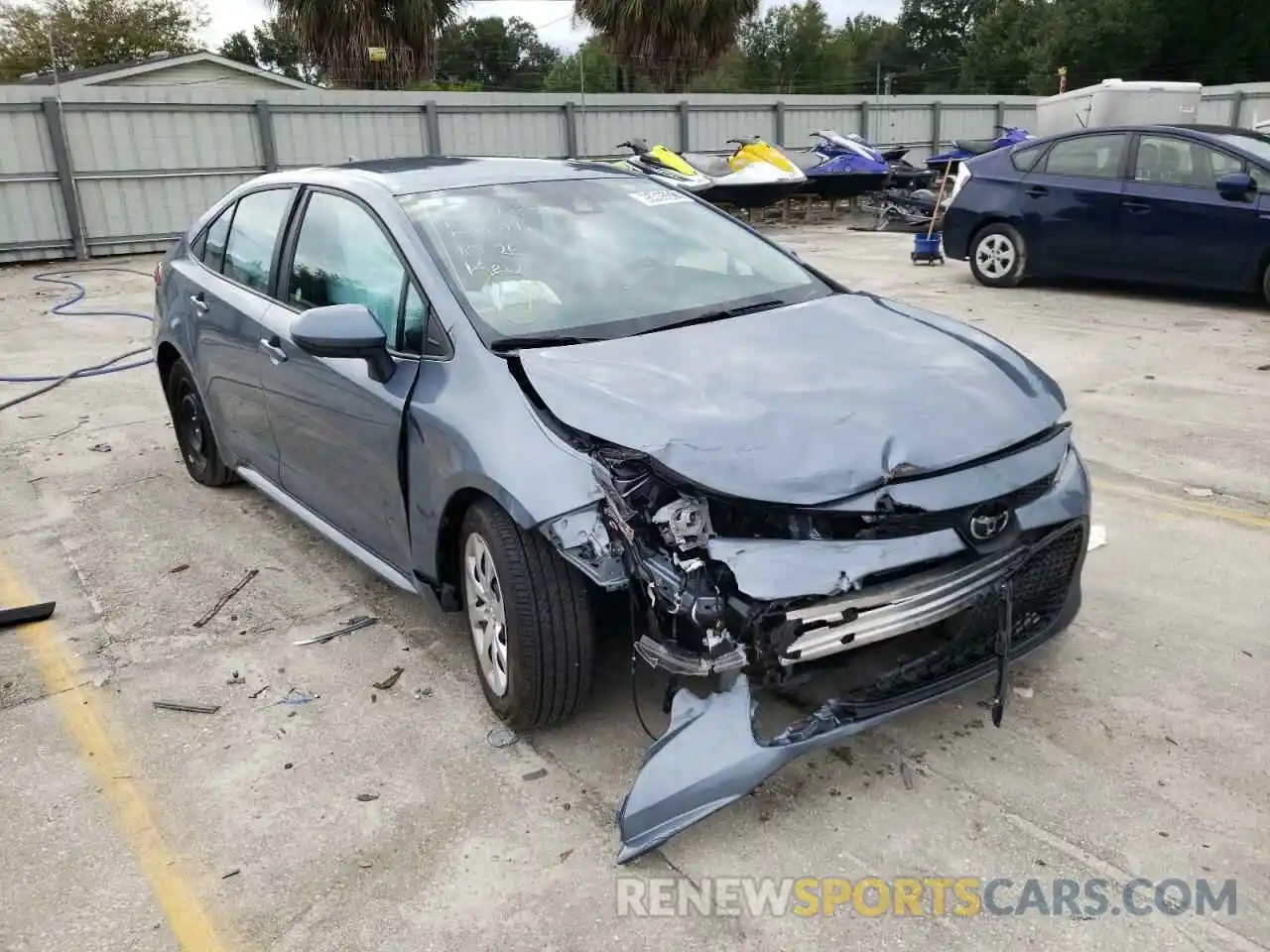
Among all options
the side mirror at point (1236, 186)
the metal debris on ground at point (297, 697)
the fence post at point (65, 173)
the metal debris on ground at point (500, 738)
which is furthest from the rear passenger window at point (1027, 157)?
the fence post at point (65, 173)

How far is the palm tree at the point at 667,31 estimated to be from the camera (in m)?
25.5

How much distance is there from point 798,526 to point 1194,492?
307cm

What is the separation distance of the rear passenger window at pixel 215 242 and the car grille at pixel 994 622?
3.51 m

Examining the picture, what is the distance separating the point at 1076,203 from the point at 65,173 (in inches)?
514

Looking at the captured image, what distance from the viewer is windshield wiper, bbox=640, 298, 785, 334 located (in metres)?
3.37

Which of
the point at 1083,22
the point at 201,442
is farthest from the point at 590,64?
the point at 201,442

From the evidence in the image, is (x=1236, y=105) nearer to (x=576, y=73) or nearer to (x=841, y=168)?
(x=841, y=168)

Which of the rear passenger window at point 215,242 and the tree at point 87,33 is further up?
the tree at point 87,33

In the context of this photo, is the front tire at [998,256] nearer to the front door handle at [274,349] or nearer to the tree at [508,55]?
the front door handle at [274,349]

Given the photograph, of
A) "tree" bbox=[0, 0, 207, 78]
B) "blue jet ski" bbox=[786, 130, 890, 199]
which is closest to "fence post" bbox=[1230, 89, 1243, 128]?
"blue jet ski" bbox=[786, 130, 890, 199]

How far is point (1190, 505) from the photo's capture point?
462cm

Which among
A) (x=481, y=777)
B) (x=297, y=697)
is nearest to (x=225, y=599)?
(x=297, y=697)

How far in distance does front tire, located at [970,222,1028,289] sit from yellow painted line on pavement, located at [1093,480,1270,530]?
5537mm

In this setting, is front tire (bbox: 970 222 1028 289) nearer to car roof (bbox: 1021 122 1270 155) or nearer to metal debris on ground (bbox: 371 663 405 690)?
car roof (bbox: 1021 122 1270 155)
